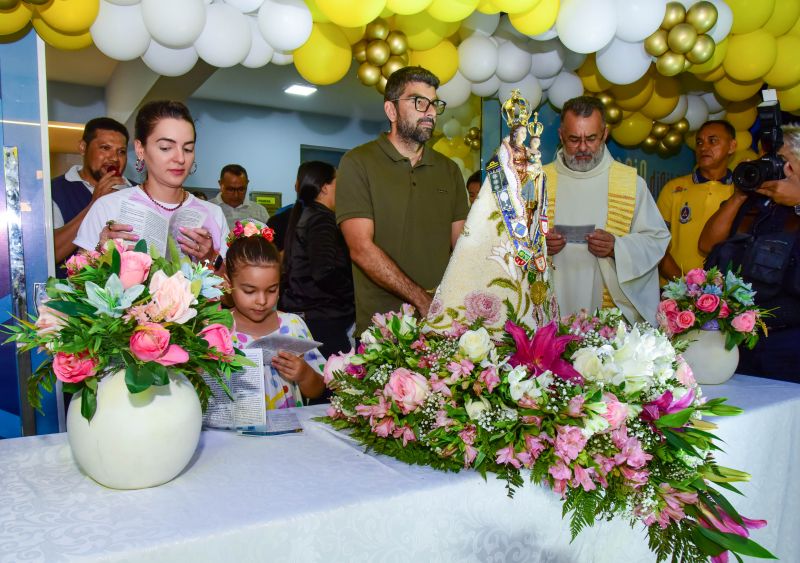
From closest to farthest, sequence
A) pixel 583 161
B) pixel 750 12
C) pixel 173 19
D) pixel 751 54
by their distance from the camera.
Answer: pixel 173 19, pixel 583 161, pixel 750 12, pixel 751 54

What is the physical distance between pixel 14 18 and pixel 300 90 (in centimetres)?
600

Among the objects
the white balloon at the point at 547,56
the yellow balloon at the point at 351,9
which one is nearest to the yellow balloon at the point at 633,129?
the white balloon at the point at 547,56

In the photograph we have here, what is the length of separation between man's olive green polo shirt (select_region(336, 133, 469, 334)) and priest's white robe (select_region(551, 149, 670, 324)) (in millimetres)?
556

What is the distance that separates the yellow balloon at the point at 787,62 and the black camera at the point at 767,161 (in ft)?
6.21

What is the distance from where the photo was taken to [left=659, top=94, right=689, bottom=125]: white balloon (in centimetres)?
514

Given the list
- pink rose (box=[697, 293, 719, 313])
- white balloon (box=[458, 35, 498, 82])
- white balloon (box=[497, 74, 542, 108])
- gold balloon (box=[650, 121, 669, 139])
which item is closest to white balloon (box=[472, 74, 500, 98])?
white balloon (box=[497, 74, 542, 108])

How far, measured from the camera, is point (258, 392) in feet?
5.40

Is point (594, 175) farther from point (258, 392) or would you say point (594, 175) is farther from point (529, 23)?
point (258, 392)

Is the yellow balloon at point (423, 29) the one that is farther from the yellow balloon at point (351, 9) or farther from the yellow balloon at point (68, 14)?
the yellow balloon at point (68, 14)

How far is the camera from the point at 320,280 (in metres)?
3.24

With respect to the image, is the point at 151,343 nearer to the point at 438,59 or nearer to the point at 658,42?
the point at 438,59

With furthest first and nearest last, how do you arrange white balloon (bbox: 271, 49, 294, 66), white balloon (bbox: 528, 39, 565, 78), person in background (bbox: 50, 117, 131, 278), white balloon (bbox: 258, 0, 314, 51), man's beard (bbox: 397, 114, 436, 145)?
white balloon (bbox: 528, 39, 565, 78)
white balloon (bbox: 271, 49, 294, 66)
white balloon (bbox: 258, 0, 314, 51)
person in background (bbox: 50, 117, 131, 278)
man's beard (bbox: 397, 114, 436, 145)

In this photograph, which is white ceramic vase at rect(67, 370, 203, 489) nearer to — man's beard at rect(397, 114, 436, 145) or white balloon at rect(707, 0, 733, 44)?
man's beard at rect(397, 114, 436, 145)

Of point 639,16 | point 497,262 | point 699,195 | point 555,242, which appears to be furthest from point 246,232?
point 699,195
